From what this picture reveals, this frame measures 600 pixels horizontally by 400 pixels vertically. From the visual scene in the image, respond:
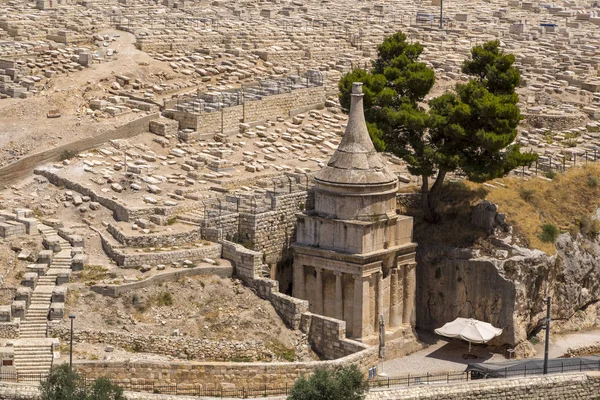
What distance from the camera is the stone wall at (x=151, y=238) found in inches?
2406

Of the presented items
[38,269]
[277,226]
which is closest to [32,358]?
[38,269]

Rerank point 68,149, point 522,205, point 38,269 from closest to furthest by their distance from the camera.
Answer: point 38,269 → point 522,205 → point 68,149

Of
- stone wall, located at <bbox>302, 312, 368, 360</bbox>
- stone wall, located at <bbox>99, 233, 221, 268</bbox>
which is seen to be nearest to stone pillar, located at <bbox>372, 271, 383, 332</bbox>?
stone wall, located at <bbox>302, 312, 368, 360</bbox>

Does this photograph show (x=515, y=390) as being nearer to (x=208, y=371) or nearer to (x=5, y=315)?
(x=208, y=371)

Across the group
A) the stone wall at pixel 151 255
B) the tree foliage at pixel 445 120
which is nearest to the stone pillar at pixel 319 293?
the stone wall at pixel 151 255

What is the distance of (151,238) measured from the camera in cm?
6131

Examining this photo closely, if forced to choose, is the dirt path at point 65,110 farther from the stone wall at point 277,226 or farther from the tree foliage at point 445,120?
the tree foliage at point 445,120

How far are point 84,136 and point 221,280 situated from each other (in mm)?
11659

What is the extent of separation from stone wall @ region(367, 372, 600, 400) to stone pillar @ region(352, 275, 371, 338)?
20.5ft

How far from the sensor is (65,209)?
64.2 metres

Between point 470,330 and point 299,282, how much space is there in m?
6.10

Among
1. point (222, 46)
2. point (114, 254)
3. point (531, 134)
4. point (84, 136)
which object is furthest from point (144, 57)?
point (114, 254)

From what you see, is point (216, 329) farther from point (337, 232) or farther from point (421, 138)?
point (421, 138)

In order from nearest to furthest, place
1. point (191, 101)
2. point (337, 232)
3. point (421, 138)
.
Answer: point (337, 232) → point (421, 138) → point (191, 101)
